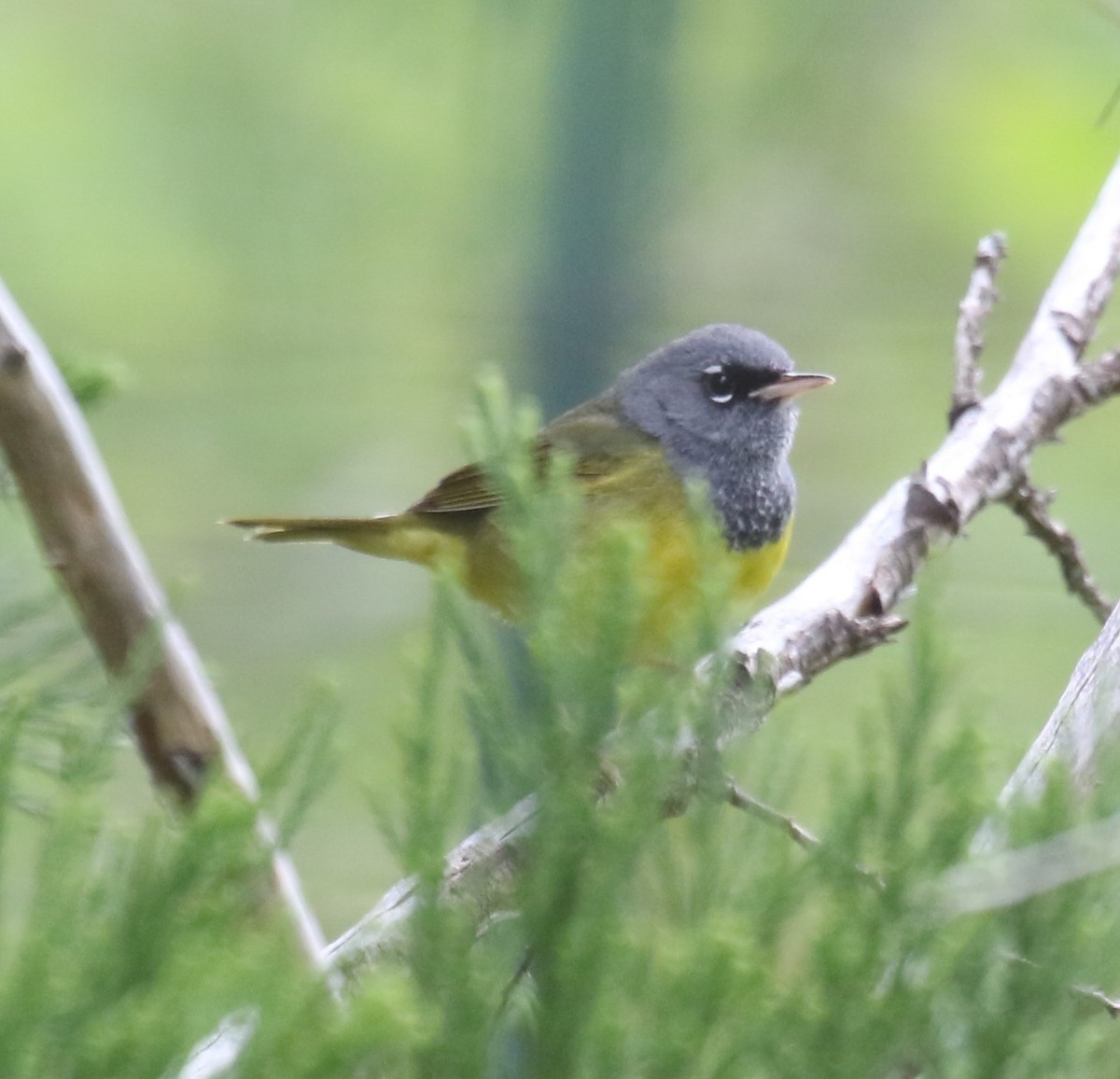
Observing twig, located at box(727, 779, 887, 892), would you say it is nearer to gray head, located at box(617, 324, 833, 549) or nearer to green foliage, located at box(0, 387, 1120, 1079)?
green foliage, located at box(0, 387, 1120, 1079)

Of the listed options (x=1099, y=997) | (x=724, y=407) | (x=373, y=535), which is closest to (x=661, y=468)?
(x=724, y=407)

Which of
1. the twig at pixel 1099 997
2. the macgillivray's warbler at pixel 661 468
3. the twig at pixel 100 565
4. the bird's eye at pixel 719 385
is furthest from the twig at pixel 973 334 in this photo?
the twig at pixel 1099 997

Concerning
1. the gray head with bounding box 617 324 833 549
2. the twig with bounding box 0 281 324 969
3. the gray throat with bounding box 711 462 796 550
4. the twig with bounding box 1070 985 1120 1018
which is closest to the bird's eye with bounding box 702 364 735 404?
the gray head with bounding box 617 324 833 549

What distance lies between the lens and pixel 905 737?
0.83m

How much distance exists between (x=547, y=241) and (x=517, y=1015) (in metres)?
1.94

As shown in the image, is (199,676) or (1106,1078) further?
(199,676)

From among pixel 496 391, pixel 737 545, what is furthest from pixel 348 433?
pixel 496 391

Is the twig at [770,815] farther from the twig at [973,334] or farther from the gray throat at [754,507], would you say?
the gray throat at [754,507]

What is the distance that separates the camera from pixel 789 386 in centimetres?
265

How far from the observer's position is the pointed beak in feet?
8.47

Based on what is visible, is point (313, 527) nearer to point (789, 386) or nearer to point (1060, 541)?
point (789, 386)

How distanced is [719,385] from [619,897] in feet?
6.65

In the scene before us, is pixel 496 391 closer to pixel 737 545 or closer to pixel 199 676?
pixel 199 676

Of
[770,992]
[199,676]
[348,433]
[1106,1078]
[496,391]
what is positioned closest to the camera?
[770,992]
